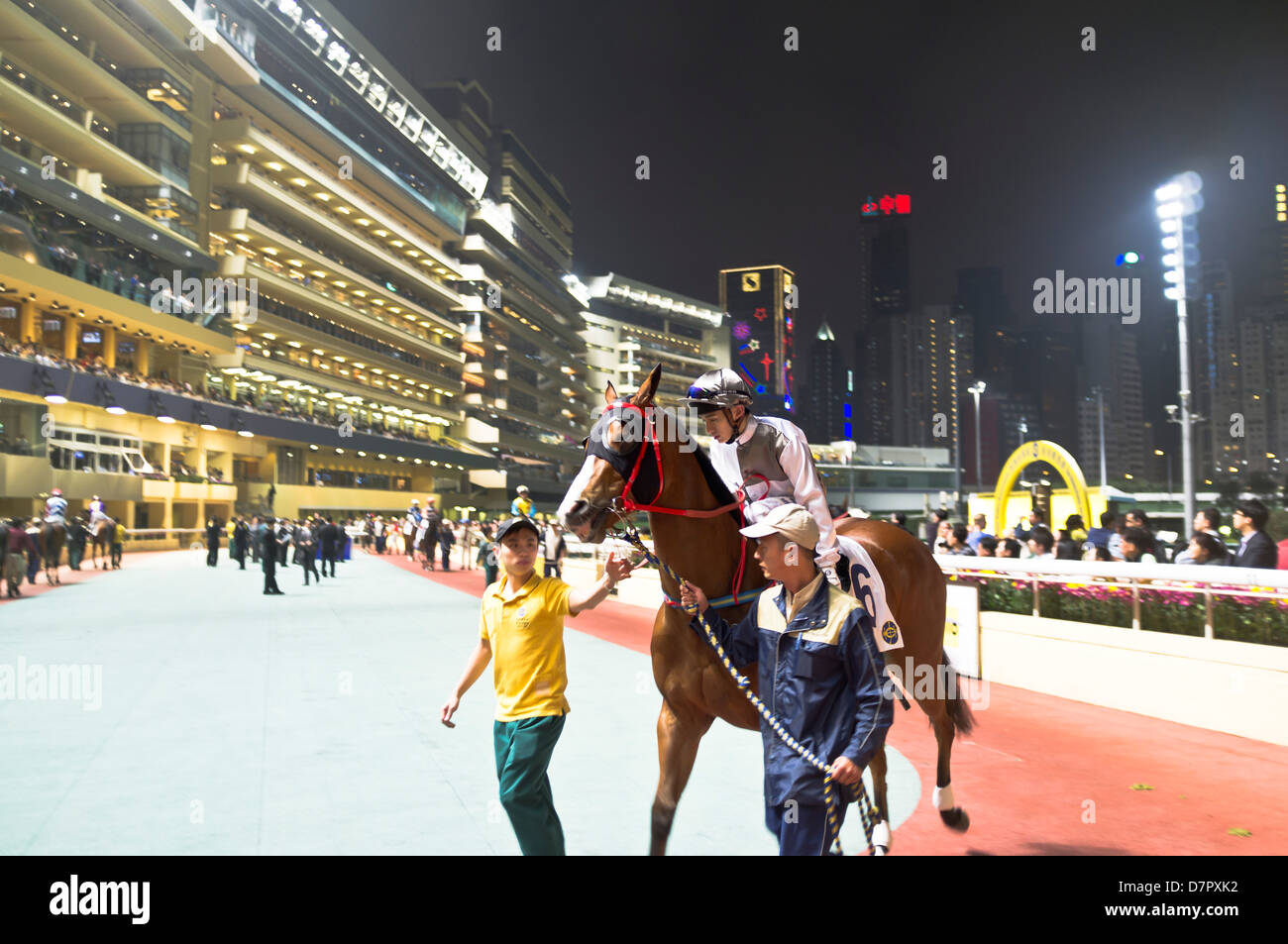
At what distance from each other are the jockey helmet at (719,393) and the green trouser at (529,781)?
1.54 metres

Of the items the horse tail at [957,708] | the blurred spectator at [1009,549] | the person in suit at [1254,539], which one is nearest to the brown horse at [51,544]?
the blurred spectator at [1009,549]

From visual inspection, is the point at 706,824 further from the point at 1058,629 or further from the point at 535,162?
the point at 535,162

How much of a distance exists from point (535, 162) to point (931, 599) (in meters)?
106

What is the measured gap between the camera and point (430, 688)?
30.2 feet

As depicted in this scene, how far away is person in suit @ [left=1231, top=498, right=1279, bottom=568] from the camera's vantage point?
8297 mm

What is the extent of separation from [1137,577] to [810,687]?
7.24 meters

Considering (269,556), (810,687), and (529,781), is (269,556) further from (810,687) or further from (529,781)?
(810,687)

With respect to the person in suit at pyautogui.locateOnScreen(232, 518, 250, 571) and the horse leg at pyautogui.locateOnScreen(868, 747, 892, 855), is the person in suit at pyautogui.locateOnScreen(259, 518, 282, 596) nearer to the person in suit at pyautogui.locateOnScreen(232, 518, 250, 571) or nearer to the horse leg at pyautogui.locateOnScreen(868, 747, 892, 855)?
the person in suit at pyautogui.locateOnScreen(232, 518, 250, 571)

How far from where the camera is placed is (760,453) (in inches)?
165

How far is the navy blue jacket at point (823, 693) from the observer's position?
2.87m

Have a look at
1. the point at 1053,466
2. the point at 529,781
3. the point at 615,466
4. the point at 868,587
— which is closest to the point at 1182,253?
the point at 1053,466

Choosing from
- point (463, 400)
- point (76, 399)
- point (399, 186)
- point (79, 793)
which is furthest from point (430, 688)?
point (463, 400)

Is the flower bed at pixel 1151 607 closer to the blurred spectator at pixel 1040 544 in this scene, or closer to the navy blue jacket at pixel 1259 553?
the navy blue jacket at pixel 1259 553
